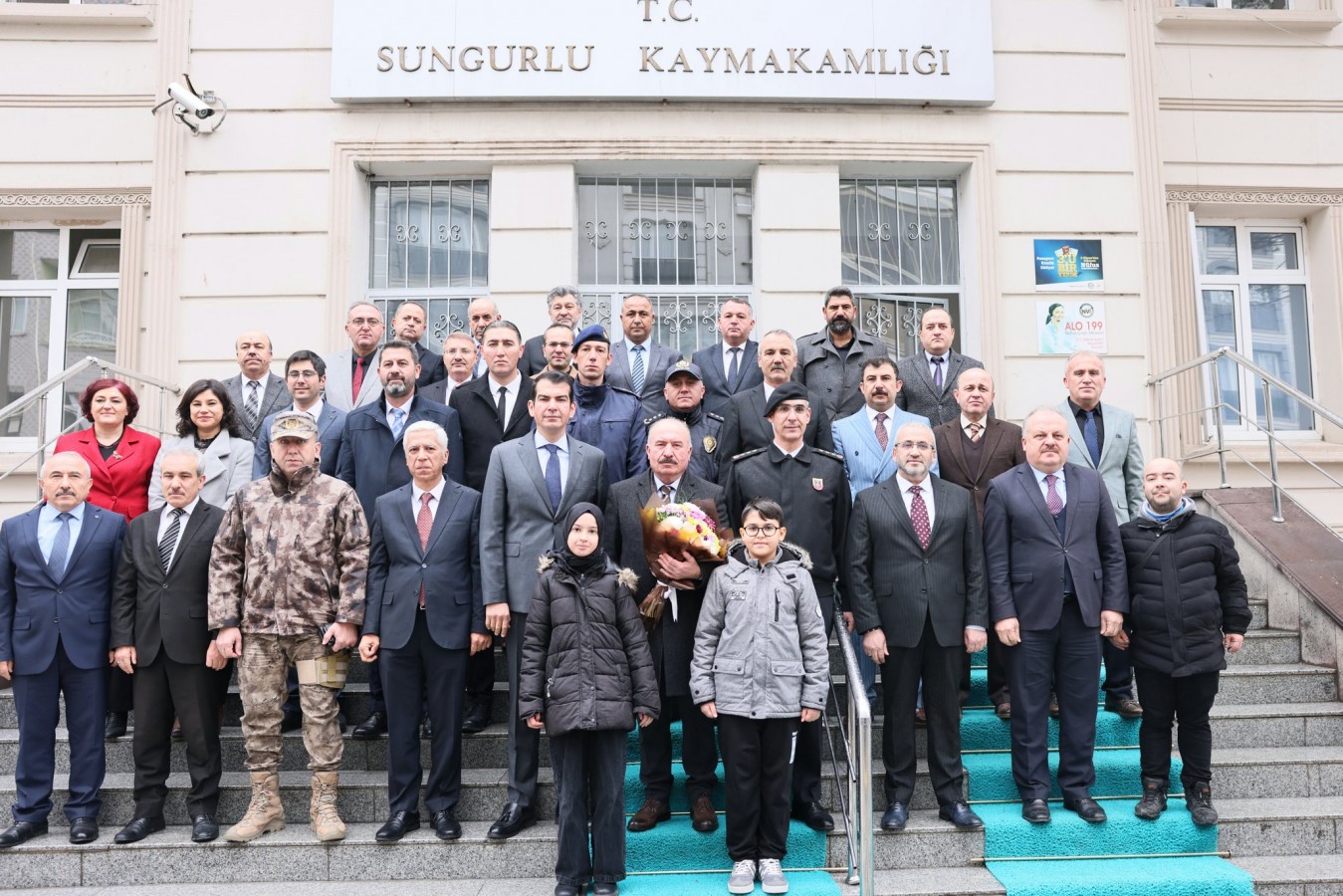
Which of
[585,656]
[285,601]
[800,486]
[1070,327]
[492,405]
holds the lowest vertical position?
[585,656]

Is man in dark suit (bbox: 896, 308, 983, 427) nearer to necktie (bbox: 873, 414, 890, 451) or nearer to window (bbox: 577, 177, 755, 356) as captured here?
necktie (bbox: 873, 414, 890, 451)

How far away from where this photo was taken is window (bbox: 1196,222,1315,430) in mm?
10273

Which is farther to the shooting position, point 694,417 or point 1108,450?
point 1108,450

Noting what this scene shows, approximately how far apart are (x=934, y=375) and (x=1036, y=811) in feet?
9.42

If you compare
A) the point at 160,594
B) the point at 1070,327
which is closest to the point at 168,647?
the point at 160,594

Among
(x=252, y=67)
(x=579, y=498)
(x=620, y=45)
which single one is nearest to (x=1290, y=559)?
(x=579, y=498)

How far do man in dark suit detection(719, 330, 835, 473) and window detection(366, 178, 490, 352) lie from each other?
155 inches

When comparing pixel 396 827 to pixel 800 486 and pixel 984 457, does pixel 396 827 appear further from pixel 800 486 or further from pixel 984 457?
pixel 984 457

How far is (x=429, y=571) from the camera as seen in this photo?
554 centimetres

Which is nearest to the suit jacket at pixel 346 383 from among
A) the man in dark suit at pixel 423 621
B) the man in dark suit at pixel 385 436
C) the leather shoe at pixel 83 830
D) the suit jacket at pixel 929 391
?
the man in dark suit at pixel 385 436

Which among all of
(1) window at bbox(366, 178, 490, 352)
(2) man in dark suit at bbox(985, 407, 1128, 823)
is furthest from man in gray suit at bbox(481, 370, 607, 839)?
(1) window at bbox(366, 178, 490, 352)

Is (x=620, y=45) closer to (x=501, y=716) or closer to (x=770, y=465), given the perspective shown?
(x=770, y=465)

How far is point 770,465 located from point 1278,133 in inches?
291

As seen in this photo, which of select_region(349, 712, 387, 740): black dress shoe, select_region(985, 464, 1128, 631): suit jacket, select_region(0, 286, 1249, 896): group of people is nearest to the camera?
select_region(0, 286, 1249, 896): group of people
